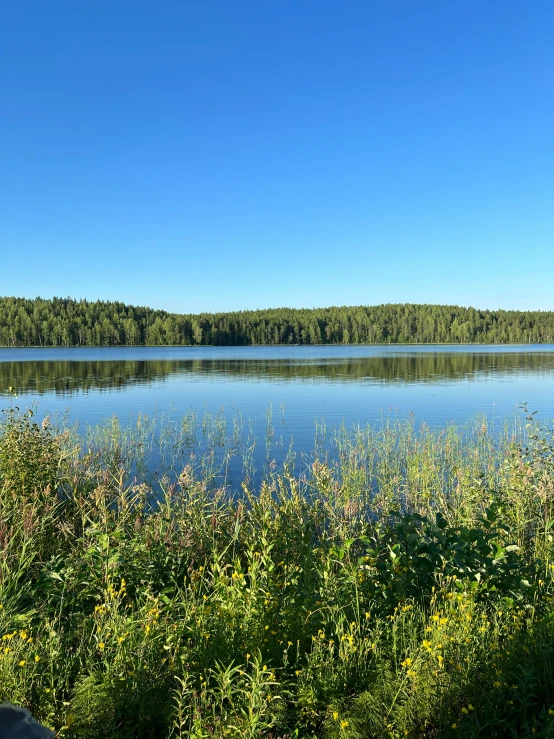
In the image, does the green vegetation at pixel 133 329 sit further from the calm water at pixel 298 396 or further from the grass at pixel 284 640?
the grass at pixel 284 640

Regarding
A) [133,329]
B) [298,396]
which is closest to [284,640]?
[298,396]

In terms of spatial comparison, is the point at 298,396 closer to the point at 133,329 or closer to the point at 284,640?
the point at 284,640

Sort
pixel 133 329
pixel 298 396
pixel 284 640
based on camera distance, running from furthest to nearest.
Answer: pixel 133 329
pixel 298 396
pixel 284 640

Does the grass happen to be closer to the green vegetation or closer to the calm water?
the calm water

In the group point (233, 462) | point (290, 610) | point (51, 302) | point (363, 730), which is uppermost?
point (51, 302)

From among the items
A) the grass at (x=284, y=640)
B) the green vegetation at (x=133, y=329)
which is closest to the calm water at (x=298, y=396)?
the grass at (x=284, y=640)

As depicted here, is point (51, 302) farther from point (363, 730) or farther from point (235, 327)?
point (363, 730)

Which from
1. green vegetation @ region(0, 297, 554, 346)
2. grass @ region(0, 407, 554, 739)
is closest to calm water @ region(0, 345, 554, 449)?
grass @ region(0, 407, 554, 739)

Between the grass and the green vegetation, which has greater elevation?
the green vegetation

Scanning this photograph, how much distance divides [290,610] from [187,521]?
385 centimetres

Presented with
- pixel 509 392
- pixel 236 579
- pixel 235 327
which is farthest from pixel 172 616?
pixel 235 327

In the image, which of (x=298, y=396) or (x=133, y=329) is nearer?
(x=298, y=396)

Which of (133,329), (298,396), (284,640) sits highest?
(133,329)

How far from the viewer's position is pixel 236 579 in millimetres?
5070
